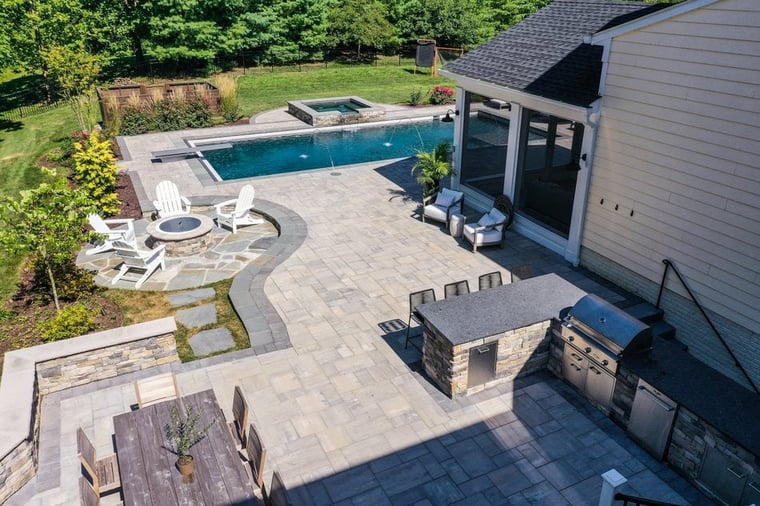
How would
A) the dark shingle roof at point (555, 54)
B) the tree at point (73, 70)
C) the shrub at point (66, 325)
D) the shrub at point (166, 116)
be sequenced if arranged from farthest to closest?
1. the shrub at point (166, 116)
2. the tree at point (73, 70)
3. the dark shingle roof at point (555, 54)
4. the shrub at point (66, 325)

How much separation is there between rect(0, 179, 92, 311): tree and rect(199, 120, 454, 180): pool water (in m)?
9.63

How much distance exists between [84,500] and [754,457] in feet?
25.1

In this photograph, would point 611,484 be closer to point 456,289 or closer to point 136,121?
point 456,289

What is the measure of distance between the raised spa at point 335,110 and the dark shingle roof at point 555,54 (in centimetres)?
1088

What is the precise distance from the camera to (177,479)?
6.66 m

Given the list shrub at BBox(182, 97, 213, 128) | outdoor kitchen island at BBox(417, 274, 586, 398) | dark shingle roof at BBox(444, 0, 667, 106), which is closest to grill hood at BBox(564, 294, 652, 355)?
outdoor kitchen island at BBox(417, 274, 586, 398)

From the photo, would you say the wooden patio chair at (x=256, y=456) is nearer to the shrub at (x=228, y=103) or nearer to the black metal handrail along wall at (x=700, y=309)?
the black metal handrail along wall at (x=700, y=309)

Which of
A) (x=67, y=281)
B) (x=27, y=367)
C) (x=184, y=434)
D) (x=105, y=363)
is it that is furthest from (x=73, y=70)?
(x=184, y=434)

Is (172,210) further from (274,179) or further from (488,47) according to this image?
(488,47)

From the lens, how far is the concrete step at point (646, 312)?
1133 centimetres

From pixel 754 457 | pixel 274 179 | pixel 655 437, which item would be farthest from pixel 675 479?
pixel 274 179

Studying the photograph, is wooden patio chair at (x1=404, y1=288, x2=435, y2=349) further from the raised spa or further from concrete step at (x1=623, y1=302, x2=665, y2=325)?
the raised spa

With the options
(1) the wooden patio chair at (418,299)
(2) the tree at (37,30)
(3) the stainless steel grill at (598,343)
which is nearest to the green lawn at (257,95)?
(2) the tree at (37,30)

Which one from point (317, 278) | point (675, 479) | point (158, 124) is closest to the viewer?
point (675, 479)
